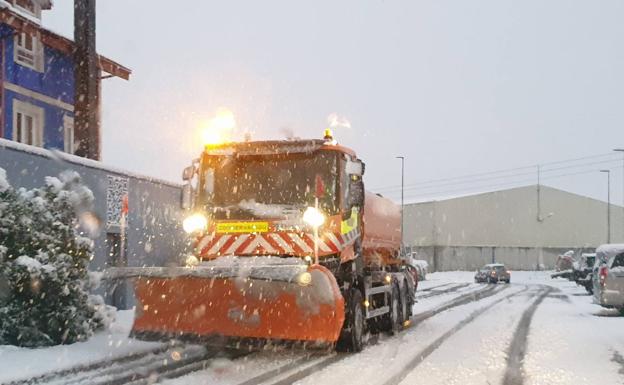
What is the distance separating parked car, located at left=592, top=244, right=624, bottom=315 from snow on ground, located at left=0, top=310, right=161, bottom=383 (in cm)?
1113

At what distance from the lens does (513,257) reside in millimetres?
74062

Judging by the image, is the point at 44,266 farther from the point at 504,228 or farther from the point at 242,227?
the point at 504,228

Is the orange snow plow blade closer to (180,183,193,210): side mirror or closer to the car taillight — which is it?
(180,183,193,210): side mirror

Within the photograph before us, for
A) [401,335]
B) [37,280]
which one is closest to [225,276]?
[37,280]

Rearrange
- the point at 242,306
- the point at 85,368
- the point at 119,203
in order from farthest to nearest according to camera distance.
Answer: the point at 119,203
the point at 242,306
the point at 85,368

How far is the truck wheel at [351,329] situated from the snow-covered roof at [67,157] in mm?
6360

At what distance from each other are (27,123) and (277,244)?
14477 millimetres

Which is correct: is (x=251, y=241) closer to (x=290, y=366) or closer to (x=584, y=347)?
(x=290, y=366)

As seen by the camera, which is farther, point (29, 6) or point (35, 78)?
point (29, 6)

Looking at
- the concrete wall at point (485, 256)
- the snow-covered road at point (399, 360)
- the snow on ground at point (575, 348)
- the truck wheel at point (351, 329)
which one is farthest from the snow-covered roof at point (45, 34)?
the concrete wall at point (485, 256)

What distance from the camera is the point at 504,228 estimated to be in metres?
75.1

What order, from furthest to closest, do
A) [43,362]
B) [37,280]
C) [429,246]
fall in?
[429,246] < [37,280] < [43,362]

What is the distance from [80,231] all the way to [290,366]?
22.3ft

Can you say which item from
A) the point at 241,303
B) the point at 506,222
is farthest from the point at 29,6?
the point at 506,222
